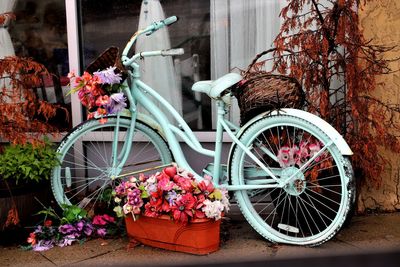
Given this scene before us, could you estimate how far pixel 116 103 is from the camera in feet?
11.2

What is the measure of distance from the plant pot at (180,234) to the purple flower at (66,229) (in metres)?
0.53

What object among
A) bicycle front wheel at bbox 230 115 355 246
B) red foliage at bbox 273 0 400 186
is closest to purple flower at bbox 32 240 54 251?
bicycle front wheel at bbox 230 115 355 246

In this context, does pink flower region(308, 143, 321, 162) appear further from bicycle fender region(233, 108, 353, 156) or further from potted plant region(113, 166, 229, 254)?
potted plant region(113, 166, 229, 254)

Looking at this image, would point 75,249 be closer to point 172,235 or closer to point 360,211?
point 172,235

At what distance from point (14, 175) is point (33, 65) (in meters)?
0.81

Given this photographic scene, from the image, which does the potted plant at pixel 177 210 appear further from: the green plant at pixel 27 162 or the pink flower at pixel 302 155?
the green plant at pixel 27 162

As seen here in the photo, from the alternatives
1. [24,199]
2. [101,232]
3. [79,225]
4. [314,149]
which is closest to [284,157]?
[314,149]

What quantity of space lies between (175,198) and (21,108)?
54.7 inches

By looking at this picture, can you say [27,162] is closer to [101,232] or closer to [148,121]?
[101,232]

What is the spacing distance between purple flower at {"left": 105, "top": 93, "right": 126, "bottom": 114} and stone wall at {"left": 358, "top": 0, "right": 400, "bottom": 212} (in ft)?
6.52

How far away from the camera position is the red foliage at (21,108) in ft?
11.4

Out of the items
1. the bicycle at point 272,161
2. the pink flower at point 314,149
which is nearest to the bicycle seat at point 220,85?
the bicycle at point 272,161

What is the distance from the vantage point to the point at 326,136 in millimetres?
2955

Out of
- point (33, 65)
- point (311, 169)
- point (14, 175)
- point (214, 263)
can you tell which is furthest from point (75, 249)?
point (214, 263)
